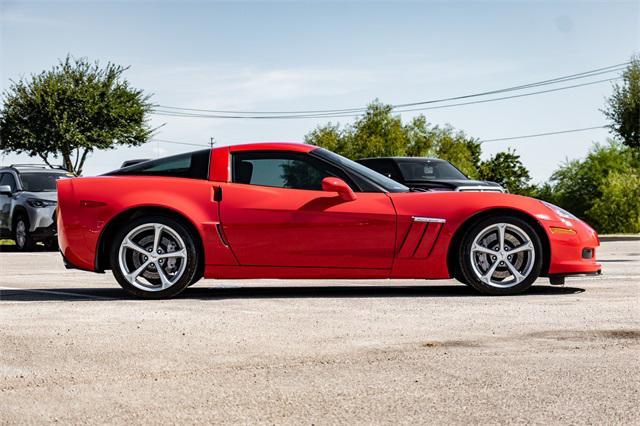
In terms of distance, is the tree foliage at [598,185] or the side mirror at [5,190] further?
the tree foliage at [598,185]

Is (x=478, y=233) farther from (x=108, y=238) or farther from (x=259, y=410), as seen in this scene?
(x=259, y=410)

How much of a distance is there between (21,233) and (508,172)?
307ft

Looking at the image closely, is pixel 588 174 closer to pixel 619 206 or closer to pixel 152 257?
pixel 619 206

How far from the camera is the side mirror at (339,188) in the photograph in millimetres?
7477

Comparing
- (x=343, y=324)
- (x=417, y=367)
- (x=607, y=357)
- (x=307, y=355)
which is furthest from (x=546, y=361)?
(x=343, y=324)

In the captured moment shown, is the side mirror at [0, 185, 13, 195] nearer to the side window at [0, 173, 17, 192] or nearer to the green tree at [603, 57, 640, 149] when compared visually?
the side window at [0, 173, 17, 192]

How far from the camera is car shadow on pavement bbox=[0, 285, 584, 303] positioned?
780cm

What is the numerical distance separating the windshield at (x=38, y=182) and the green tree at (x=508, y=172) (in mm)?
86009

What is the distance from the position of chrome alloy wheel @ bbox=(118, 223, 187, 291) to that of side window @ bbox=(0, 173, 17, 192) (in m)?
12.5

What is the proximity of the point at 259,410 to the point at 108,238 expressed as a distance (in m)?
4.31

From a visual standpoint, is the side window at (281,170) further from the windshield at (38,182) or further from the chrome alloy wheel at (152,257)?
the windshield at (38,182)

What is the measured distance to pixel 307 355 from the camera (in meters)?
4.96

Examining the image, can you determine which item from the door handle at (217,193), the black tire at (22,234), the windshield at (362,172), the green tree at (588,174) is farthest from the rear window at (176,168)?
the green tree at (588,174)

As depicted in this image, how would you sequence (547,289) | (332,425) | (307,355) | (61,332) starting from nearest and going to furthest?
1. (332,425)
2. (307,355)
3. (61,332)
4. (547,289)
